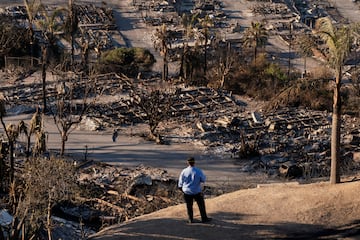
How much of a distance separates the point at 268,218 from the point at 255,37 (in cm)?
2626

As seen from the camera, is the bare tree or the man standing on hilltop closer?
the man standing on hilltop

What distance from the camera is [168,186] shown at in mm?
20328

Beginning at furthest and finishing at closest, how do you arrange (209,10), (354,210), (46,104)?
1. (209,10)
2. (46,104)
3. (354,210)

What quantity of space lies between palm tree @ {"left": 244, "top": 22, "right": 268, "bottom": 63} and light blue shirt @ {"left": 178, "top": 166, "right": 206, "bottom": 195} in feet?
85.9

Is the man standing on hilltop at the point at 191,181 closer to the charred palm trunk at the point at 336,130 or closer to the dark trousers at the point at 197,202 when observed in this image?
the dark trousers at the point at 197,202

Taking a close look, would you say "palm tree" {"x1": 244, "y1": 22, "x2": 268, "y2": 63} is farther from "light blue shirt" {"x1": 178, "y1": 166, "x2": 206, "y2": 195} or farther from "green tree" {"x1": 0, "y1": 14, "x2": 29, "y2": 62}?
"light blue shirt" {"x1": 178, "y1": 166, "x2": 206, "y2": 195}

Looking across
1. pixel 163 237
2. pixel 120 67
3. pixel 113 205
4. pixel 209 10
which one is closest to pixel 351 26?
pixel 163 237

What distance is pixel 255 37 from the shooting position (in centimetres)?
3872

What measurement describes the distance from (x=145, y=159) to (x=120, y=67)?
11702 mm

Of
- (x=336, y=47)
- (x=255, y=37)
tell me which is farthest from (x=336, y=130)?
(x=255, y=37)

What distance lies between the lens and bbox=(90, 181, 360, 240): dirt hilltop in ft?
42.4

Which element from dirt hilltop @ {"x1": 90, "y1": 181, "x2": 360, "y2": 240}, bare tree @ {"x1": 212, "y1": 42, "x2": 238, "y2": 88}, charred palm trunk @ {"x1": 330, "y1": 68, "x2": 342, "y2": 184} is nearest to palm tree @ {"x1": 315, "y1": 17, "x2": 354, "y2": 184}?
charred palm trunk @ {"x1": 330, "y1": 68, "x2": 342, "y2": 184}

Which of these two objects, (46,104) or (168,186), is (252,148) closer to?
(168,186)

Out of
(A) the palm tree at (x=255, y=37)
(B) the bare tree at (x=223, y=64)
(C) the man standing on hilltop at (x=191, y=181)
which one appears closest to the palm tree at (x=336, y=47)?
(C) the man standing on hilltop at (x=191, y=181)
